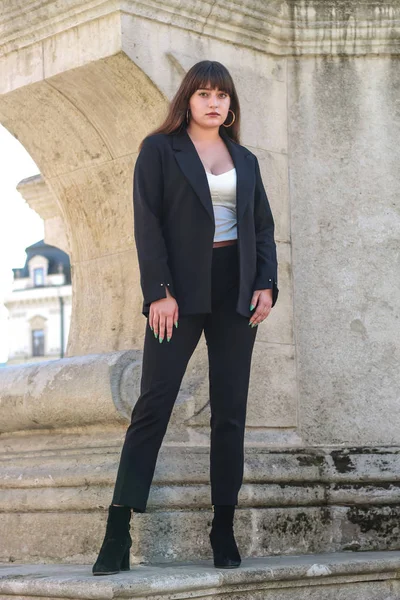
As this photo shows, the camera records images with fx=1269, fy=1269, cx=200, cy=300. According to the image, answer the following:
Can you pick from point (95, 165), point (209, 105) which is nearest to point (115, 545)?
point (209, 105)

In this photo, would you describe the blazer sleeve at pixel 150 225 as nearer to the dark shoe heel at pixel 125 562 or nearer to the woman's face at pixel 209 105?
the woman's face at pixel 209 105

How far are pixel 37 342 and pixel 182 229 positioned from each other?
199ft

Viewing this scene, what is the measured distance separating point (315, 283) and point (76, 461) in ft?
3.99

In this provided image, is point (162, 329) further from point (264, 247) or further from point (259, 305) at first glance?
point (264, 247)

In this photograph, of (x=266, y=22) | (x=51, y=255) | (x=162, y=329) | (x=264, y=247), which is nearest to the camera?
(x=162, y=329)

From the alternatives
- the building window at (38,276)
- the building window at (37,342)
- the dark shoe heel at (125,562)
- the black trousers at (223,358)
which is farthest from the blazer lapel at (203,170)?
the building window at (37,342)

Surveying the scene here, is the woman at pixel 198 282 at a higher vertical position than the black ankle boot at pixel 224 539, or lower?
higher

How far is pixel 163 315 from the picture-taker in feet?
Result: 12.9

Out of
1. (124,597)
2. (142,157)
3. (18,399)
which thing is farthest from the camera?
(18,399)

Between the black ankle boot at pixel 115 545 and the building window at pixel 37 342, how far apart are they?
5995cm

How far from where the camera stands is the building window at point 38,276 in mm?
62844

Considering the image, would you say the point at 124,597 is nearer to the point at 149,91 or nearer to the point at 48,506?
the point at 48,506

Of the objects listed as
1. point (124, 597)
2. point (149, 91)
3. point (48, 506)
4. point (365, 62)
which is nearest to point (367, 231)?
point (365, 62)

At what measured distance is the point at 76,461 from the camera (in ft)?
15.1
